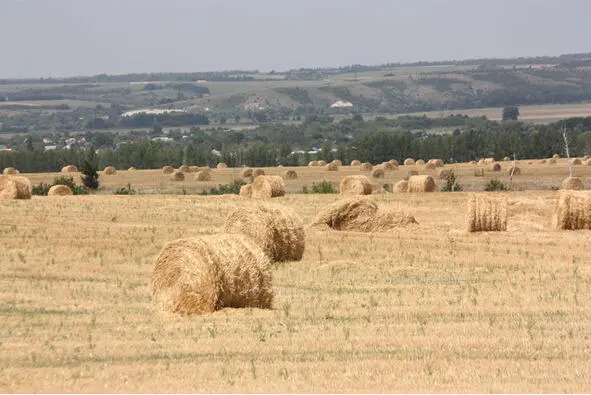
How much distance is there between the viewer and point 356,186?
3966cm

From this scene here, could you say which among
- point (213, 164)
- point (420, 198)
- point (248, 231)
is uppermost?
point (248, 231)

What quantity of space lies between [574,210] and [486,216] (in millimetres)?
2189

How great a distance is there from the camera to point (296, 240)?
21.9 m

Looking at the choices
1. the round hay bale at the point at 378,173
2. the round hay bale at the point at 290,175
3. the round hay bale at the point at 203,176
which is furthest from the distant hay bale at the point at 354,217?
the round hay bale at the point at 290,175

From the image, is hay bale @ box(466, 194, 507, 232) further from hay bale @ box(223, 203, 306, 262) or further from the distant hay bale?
hay bale @ box(223, 203, 306, 262)

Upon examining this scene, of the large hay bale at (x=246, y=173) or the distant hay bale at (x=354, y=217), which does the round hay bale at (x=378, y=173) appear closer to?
the large hay bale at (x=246, y=173)

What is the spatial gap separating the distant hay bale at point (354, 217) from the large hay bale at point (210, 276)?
447 inches

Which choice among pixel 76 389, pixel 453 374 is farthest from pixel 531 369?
pixel 76 389

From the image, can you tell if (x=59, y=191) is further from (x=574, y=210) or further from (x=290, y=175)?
(x=290, y=175)

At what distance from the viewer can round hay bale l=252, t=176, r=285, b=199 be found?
39.1 metres

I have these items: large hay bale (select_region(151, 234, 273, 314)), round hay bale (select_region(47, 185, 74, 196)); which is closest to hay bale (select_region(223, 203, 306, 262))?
large hay bale (select_region(151, 234, 273, 314))

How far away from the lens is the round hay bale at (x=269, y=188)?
128ft

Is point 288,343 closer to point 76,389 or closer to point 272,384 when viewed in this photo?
point 272,384

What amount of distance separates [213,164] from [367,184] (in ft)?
157
